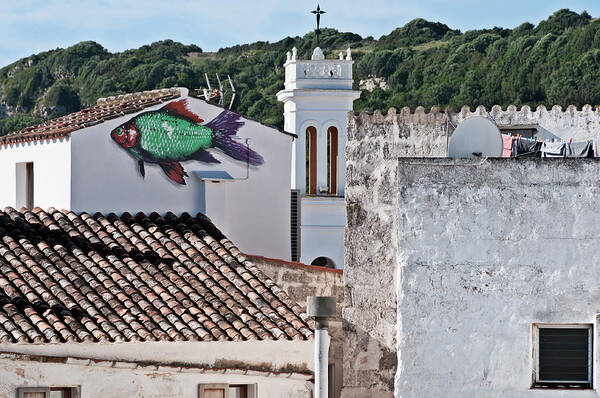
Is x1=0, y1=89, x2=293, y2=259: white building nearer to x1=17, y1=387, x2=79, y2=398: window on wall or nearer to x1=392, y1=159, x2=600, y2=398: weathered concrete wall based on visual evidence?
x1=17, y1=387, x2=79, y2=398: window on wall

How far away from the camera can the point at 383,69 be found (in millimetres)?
71375

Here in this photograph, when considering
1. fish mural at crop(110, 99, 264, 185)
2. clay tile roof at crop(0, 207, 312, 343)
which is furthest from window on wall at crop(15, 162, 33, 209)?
clay tile roof at crop(0, 207, 312, 343)

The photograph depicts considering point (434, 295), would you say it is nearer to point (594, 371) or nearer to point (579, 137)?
point (594, 371)

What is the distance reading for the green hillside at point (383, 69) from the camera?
181ft

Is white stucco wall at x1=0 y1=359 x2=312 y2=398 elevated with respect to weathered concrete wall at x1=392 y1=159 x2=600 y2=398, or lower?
lower

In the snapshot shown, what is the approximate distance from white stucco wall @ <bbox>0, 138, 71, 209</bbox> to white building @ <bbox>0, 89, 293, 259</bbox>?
0.05 ft

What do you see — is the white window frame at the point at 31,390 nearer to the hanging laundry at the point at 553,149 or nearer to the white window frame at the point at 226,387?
the white window frame at the point at 226,387

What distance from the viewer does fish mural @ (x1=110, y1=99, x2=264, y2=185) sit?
2034cm

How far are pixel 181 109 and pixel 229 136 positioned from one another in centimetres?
106

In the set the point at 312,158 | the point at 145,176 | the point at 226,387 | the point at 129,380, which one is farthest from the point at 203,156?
the point at 312,158

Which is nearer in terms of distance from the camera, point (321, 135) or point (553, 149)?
point (553, 149)

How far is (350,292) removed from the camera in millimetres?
14562

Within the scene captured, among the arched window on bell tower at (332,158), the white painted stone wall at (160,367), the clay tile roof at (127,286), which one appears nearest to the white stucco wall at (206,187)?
the clay tile roof at (127,286)

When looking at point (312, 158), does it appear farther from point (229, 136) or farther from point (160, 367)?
point (160, 367)
